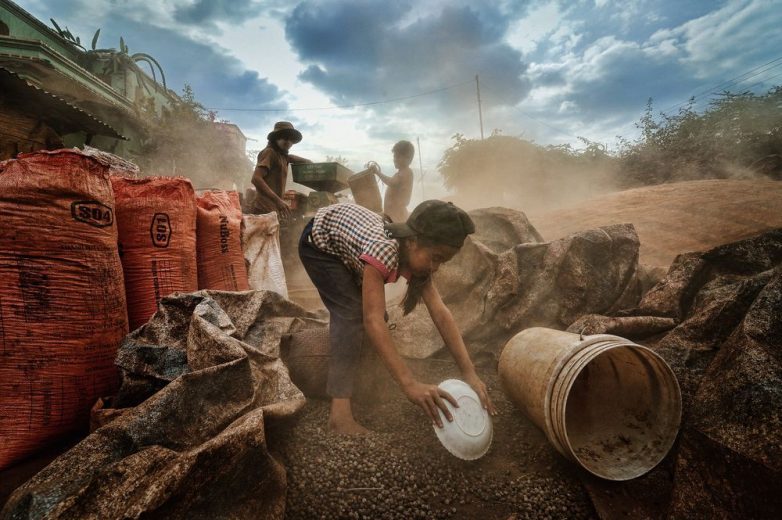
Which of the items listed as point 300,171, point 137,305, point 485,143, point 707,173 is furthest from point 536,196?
point 137,305

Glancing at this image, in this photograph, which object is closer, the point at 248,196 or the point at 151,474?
the point at 151,474

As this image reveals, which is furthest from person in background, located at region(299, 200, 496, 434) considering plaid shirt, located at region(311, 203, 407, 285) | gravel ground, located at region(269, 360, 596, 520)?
gravel ground, located at region(269, 360, 596, 520)

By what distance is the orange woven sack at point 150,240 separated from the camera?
223 cm

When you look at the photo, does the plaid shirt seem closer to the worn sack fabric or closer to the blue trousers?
the blue trousers

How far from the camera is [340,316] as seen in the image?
2168mm

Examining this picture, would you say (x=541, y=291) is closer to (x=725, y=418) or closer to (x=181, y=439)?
(x=725, y=418)

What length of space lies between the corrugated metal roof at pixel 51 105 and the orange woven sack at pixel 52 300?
9.32 feet

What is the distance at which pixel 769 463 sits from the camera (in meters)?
1.18

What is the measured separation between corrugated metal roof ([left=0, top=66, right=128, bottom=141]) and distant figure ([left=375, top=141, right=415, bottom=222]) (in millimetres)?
3964

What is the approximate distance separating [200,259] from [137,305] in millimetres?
650

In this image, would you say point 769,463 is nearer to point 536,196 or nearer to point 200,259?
point 200,259

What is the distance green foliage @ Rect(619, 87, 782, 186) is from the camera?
28.7ft

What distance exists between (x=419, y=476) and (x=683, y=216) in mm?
6593

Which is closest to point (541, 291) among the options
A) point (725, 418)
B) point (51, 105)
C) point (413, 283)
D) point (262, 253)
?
point (413, 283)
